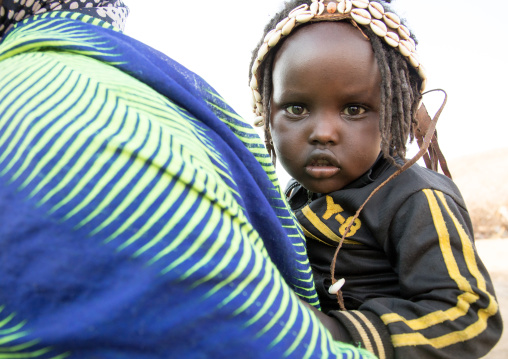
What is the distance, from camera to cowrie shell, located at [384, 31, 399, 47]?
1.58 m

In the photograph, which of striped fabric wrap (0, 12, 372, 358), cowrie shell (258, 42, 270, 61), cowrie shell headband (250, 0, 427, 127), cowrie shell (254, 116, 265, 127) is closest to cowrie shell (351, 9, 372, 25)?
cowrie shell headband (250, 0, 427, 127)

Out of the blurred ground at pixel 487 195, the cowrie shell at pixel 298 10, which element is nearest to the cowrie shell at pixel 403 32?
the cowrie shell at pixel 298 10

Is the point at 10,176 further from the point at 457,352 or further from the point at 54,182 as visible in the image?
the point at 457,352

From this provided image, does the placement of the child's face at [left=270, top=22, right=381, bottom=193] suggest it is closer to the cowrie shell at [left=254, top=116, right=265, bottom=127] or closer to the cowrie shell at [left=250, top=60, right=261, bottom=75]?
the cowrie shell at [left=250, top=60, right=261, bottom=75]

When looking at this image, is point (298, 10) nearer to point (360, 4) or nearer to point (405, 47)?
point (360, 4)

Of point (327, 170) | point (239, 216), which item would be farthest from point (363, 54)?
point (239, 216)

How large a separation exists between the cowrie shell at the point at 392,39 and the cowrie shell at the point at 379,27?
0.6 inches

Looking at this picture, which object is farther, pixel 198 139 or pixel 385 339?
pixel 385 339

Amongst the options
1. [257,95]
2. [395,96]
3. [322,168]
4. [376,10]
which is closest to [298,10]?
[376,10]

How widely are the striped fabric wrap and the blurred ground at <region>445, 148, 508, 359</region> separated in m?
4.32

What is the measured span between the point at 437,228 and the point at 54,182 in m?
1.06

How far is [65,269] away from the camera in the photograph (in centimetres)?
55

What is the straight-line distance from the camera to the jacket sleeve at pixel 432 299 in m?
1.09

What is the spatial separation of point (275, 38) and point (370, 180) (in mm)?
666
